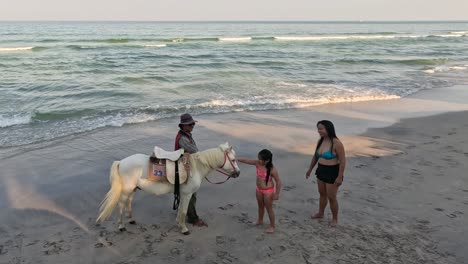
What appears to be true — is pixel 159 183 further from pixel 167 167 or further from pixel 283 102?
pixel 283 102

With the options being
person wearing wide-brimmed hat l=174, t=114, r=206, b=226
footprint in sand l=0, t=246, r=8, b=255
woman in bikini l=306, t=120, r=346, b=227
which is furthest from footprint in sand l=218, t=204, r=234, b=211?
footprint in sand l=0, t=246, r=8, b=255

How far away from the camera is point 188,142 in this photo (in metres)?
5.80

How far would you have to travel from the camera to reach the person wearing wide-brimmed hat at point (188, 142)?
566 centimetres

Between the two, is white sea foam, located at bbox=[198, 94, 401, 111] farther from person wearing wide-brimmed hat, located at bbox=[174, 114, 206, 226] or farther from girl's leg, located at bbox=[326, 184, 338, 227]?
girl's leg, located at bbox=[326, 184, 338, 227]

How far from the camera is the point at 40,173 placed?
8.20m

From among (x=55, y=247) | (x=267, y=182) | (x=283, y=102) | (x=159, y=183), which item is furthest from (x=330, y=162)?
→ (x=283, y=102)

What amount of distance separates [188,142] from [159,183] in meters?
0.73

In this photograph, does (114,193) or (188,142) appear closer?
(114,193)

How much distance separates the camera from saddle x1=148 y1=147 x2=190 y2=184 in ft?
18.0

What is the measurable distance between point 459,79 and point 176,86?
630 inches

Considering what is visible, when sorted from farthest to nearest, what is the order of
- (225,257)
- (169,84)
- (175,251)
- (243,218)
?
(169,84), (243,218), (175,251), (225,257)

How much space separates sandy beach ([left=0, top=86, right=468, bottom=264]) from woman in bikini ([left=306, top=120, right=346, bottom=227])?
53cm

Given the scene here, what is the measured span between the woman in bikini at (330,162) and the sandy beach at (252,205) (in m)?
0.53

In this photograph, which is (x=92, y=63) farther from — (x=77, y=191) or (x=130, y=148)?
(x=77, y=191)
